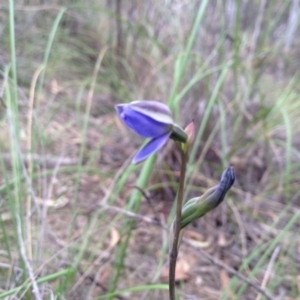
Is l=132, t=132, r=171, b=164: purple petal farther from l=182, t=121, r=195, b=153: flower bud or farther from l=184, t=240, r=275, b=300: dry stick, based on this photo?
l=184, t=240, r=275, b=300: dry stick

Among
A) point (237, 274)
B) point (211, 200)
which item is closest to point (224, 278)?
point (237, 274)

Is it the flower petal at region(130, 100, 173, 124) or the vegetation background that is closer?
the flower petal at region(130, 100, 173, 124)

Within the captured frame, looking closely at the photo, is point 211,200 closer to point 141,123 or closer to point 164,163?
point 141,123

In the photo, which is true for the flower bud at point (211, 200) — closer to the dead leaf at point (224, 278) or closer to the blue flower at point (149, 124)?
the blue flower at point (149, 124)

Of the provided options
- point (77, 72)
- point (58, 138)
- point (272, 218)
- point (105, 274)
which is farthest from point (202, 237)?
point (77, 72)

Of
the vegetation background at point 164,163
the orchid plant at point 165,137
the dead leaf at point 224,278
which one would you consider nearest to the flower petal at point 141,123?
the orchid plant at point 165,137

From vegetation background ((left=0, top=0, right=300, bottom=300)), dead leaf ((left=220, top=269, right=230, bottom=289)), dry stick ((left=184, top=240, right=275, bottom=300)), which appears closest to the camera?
dry stick ((left=184, top=240, right=275, bottom=300))

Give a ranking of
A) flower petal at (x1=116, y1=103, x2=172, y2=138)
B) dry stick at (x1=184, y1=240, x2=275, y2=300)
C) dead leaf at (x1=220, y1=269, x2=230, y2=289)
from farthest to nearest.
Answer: dead leaf at (x1=220, y1=269, x2=230, y2=289)
dry stick at (x1=184, y1=240, x2=275, y2=300)
flower petal at (x1=116, y1=103, x2=172, y2=138)

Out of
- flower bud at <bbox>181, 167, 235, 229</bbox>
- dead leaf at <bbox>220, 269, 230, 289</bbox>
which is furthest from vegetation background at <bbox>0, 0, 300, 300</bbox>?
flower bud at <bbox>181, 167, 235, 229</bbox>
